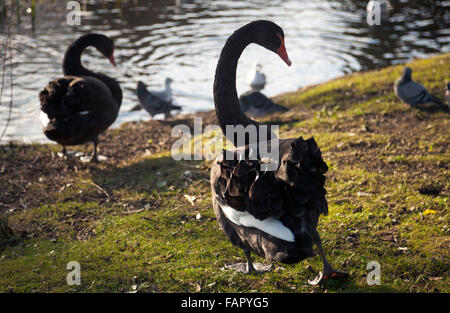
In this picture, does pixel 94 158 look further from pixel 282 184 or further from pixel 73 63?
pixel 282 184

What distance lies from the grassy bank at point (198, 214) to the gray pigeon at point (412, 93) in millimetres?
183

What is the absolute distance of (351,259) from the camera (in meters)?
4.11

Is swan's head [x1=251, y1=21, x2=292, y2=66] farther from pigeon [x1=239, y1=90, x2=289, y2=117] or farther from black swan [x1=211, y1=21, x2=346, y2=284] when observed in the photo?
pigeon [x1=239, y1=90, x2=289, y2=117]

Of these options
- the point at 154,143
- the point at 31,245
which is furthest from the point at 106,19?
the point at 31,245

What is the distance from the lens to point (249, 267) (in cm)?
404

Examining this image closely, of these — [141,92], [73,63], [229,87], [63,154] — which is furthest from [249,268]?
[141,92]

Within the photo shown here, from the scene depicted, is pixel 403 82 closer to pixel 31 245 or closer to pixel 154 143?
pixel 154 143

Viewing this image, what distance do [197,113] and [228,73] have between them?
5.64m

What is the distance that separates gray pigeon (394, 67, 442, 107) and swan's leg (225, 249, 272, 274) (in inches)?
191

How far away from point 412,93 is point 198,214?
454cm

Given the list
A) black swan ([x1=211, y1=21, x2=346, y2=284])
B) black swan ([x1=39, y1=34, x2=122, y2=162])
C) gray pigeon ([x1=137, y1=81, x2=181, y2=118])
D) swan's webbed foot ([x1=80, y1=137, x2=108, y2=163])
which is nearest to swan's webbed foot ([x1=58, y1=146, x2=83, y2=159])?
swan's webbed foot ([x1=80, y1=137, x2=108, y2=163])

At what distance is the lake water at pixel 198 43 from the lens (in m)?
11.8

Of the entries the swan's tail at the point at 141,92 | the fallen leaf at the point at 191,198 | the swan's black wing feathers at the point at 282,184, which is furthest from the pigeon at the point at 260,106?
the swan's black wing feathers at the point at 282,184

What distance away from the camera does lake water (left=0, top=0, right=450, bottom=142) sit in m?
11.8
